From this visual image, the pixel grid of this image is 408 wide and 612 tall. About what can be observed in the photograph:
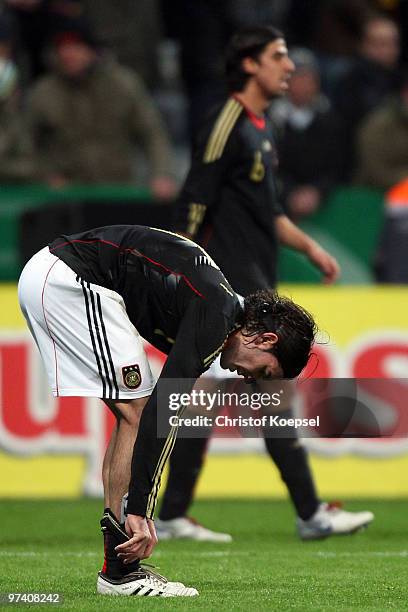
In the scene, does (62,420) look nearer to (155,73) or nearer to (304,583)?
(304,583)

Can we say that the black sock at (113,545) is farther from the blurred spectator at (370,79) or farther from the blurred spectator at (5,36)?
the blurred spectator at (370,79)

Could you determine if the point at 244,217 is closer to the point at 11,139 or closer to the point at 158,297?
the point at 158,297

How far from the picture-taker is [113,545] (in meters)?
5.26

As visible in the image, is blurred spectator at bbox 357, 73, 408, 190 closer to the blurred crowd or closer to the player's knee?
the blurred crowd

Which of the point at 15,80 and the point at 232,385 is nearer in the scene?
the point at 232,385

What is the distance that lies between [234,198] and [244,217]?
0.11 m

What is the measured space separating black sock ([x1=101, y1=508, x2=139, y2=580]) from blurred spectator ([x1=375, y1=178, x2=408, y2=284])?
240 inches

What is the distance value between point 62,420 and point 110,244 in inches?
159

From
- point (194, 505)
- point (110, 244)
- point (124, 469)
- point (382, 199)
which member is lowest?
point (194, 505)

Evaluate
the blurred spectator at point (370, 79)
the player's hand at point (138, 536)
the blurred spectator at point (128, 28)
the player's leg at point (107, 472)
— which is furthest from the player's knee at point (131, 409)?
the blurred spectator at point (128, 28)

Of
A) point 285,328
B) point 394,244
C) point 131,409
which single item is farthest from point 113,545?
point 394,244

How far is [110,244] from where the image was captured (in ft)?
17.5

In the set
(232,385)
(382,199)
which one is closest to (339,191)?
(382,199)

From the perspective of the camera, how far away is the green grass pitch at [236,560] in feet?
16.9
